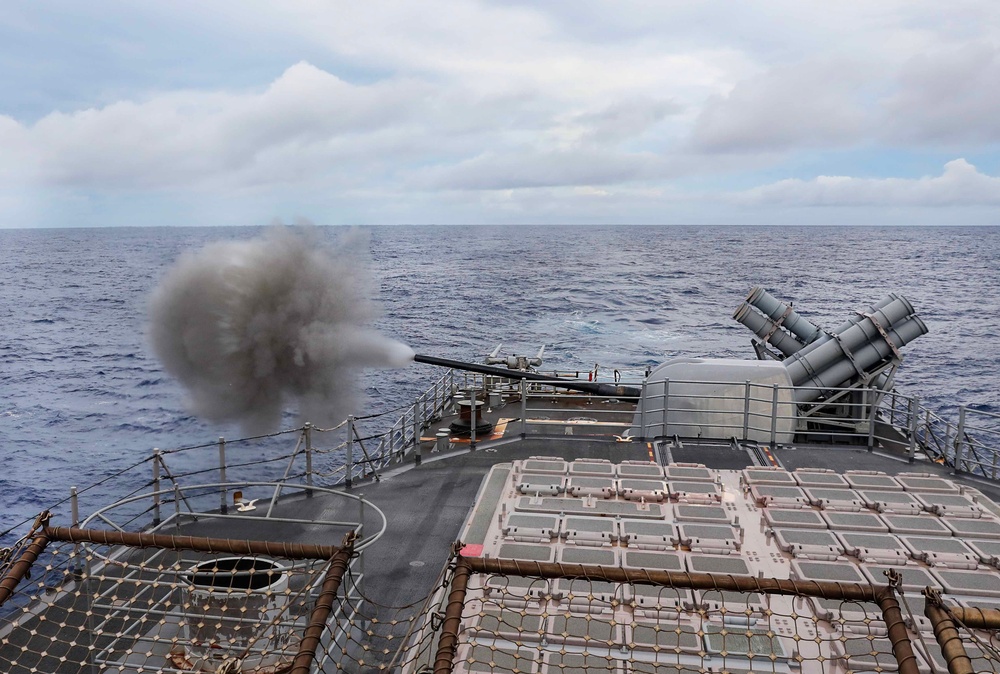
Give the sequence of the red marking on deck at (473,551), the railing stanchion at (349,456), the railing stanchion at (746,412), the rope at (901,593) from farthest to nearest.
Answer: the railing stanchion at (746,412)
the railing stanchion at (349,456)
the red marking on deck at (473,551)
the rope at (901,593)

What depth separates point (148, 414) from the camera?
24.2 m

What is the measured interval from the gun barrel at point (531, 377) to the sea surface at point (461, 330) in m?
4.69

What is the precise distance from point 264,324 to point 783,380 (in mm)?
8404

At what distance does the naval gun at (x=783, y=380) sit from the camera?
37.0 feet

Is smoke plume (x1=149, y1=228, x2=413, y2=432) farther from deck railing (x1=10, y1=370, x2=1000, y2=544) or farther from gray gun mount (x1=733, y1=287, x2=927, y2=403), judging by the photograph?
gray gun mount (x1=733, y1=287, x2=927, y2=403)

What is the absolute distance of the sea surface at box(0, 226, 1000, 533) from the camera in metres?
21.4

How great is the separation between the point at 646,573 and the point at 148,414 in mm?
24233

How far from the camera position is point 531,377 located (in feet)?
50.5

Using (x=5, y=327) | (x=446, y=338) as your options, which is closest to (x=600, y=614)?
(x=446, y=338)

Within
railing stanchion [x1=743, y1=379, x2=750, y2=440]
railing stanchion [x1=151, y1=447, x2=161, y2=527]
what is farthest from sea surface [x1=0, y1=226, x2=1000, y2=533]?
railing stanchion [x1=743, y1=379, x2=750, y2=440]

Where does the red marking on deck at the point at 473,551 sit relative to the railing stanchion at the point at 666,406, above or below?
above

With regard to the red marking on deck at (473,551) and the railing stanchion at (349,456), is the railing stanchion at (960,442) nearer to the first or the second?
the red marking on deck at (473,551)

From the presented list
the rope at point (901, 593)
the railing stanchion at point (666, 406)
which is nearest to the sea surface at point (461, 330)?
the railing stanchion at point (666, 406)

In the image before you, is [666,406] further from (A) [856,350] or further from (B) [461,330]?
(B) [461,330]
